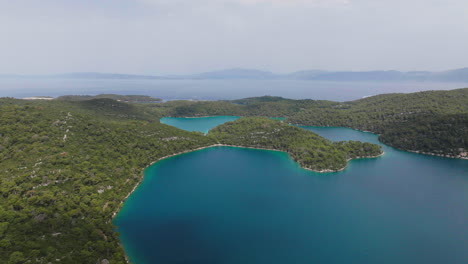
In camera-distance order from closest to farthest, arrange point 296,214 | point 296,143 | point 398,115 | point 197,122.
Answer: point 296,214 < point 296,143 < point 398,115 < point 197,122

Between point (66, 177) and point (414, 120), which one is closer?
point (66, 177)

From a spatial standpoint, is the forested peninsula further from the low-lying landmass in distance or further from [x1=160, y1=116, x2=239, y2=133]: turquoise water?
[x1=160, y1=116, x2=239, y2=133]: turquoise water

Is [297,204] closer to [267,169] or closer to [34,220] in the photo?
[267,169]

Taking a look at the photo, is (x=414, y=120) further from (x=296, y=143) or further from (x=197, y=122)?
(x=197, y=122)

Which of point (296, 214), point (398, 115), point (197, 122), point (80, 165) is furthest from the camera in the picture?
point (197, 122)

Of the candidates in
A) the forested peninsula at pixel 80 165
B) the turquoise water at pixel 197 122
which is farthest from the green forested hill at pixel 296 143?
the turquoise water at pixel 197 122

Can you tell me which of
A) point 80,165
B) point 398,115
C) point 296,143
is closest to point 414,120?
point 398,115
